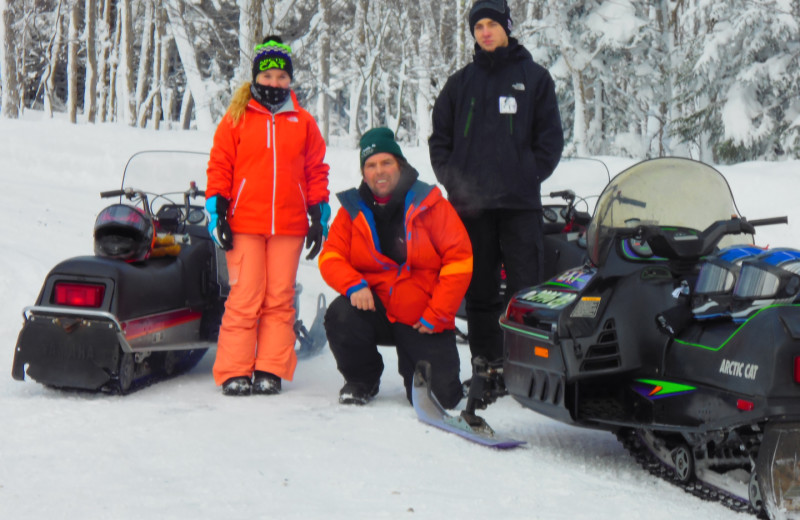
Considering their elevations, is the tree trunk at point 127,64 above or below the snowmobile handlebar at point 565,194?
above

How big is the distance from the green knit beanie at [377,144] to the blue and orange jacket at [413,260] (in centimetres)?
21

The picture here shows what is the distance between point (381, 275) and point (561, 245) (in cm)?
179

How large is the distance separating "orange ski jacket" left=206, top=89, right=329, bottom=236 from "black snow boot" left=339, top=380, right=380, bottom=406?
36.5 inches

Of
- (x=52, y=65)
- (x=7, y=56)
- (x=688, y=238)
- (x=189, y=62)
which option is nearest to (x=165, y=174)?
(x=688, y=238)

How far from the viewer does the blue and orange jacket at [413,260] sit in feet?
15.2

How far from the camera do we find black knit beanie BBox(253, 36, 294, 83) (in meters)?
5.07

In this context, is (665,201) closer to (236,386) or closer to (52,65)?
(236,386)

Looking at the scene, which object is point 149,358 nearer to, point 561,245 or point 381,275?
point 381,275

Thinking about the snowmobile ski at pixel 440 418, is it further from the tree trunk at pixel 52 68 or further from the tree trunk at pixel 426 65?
the tree trunk at pixel 52 68

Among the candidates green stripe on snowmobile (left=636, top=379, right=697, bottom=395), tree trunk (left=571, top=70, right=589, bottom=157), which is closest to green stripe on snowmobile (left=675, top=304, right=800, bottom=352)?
green stripe on snowmobile (left=636, top=379, right=697, bottom=395)

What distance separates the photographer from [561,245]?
615 cm

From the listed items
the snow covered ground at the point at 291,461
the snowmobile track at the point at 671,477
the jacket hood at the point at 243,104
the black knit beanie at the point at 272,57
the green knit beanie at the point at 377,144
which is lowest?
the snow covered ground at the point at 291,461

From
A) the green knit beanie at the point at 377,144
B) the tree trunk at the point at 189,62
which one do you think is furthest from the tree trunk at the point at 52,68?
the green knit beanie at the point at 377,144

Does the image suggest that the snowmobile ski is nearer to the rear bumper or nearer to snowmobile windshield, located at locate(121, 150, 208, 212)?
the rear bumper
